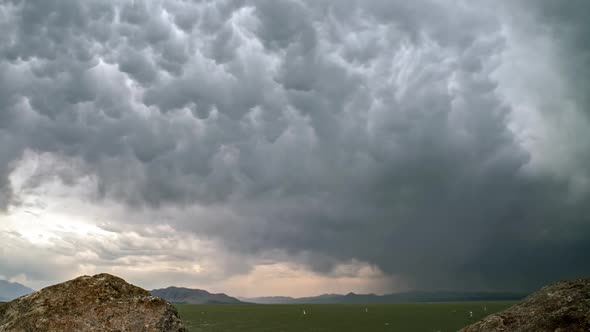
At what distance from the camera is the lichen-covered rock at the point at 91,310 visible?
39.9ft

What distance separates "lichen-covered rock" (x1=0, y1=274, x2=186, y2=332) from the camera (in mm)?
12148

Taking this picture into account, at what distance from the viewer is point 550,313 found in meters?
10.9

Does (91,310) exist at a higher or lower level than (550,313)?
higher

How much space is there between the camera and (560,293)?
11.6 metres

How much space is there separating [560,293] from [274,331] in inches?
3074

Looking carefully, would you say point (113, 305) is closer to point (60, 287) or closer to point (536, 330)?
point (60, 287)

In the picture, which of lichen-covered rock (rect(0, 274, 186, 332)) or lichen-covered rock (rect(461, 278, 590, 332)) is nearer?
lichen-covered rock (rect(461, 278, 590, 332))

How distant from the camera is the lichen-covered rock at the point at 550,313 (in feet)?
33.2

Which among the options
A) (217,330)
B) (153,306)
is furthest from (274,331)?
(153,306)

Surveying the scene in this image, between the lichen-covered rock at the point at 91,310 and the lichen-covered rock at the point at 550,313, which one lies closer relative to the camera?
the lichen-covered rock at the point at 550,313

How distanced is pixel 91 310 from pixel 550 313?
43.8 feet

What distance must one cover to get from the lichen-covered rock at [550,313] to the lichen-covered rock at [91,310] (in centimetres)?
995

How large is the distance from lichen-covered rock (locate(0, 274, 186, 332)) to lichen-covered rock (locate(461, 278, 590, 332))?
9946mm

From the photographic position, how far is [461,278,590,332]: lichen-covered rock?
10.1 meters
